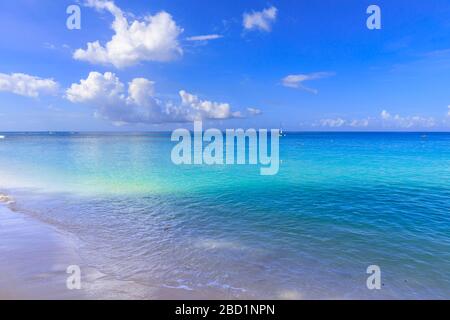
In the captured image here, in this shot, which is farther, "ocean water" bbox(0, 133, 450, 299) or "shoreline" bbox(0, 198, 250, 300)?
"ocean water" bbox(0, 133, 450, 299)

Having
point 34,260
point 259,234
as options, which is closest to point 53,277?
point 34,260

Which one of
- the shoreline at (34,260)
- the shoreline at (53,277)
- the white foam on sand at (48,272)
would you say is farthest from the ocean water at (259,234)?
the shoreline at (34,260)

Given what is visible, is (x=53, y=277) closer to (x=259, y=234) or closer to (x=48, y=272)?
(x=48, y=272)

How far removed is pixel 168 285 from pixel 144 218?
7431mm

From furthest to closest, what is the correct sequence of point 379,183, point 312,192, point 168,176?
point 168,176 < point 379,183 < point 312,192

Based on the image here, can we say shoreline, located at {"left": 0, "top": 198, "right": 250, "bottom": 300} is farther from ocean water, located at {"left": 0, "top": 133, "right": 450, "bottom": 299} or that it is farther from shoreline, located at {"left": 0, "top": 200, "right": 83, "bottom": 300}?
ocean water, located at {"left": 0, "top": 133, "right": 450, "bottom": 299}

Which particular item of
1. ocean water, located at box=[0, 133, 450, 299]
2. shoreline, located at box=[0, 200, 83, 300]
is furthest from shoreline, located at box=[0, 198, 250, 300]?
ocean water, located at box=[0, 133, 450, 299]

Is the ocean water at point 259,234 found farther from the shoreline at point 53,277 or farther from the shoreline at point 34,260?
the shoreline at point 34,260

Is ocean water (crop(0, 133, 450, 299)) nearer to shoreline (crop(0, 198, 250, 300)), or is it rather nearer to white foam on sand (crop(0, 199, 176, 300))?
shoreline (crop(0, 198, 250, 300))

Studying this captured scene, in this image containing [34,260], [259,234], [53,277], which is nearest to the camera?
[53,277]

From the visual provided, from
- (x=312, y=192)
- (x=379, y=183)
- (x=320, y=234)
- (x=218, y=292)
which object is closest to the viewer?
(x=218, y=292)
